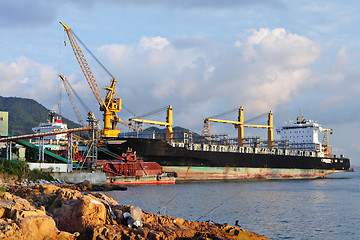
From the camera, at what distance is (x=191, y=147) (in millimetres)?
65438

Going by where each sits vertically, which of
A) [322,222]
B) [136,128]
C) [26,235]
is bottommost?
[322,222]

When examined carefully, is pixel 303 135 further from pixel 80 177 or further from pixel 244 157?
pixel 80 177

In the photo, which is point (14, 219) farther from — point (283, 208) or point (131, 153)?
point (131, 153)

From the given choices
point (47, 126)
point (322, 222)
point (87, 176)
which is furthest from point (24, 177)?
point (47, 126)

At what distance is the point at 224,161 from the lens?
66125 millimetres

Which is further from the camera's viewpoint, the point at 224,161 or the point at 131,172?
the point at 224,161

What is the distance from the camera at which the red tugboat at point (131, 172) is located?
168 ft

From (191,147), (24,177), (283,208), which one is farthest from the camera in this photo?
(191,147)

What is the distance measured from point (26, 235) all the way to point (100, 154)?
167 ft

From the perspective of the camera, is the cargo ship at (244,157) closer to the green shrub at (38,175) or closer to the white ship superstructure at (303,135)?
the white ship superstructure at (303,135)

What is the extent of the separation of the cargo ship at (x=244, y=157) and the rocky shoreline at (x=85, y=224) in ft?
139

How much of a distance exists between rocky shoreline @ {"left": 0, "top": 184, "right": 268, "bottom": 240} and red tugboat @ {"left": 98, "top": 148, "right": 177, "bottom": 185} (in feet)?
119

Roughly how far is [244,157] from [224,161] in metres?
5.54

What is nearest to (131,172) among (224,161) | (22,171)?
(22,171)
